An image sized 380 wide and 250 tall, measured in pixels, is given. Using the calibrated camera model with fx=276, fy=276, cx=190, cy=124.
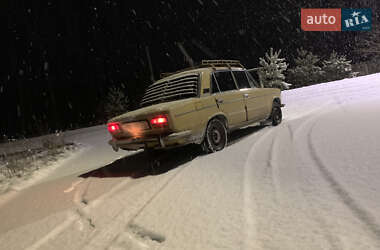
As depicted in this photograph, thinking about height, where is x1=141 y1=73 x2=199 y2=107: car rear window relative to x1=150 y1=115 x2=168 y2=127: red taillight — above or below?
above

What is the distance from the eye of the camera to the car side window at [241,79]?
6.69 metres

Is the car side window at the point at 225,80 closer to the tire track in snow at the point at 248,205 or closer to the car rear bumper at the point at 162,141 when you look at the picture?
the car rear bumper at the point at 162,141

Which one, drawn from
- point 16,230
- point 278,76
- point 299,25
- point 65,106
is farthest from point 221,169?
point 65,106

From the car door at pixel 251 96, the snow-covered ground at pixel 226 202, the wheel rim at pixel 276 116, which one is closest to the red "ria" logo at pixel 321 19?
the wheel rim at pixel 276 116

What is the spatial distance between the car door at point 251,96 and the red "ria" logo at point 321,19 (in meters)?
33.5

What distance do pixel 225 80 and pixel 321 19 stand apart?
36.7m

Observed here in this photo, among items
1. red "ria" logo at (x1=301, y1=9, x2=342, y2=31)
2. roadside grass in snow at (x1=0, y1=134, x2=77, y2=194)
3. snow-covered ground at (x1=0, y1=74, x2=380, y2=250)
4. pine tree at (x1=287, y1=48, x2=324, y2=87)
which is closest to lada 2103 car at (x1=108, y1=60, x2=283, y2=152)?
snow-covered ground at (x1=0, y1=74, x2=380, y2=250)

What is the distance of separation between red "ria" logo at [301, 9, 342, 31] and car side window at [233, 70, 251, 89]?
111 ft

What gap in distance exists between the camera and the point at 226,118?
5934 mm

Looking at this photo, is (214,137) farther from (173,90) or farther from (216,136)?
(173,90)

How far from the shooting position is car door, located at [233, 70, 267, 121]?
666 centimetres

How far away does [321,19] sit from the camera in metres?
36.4

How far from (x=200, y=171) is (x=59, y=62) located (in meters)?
61.0

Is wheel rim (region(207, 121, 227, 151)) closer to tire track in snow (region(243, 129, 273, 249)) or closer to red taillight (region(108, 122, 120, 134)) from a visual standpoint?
tire track in snow (region(243, 129, 273, 249))
